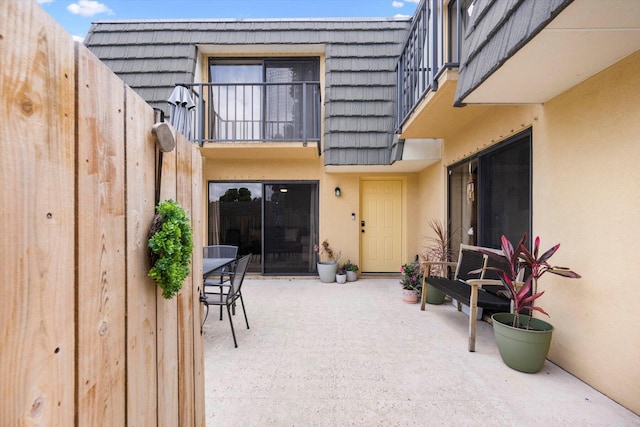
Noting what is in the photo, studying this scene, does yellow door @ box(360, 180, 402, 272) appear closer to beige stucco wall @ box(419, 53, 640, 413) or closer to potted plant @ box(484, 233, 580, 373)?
beige stucco wall @ box(419, 53, 640, 413)

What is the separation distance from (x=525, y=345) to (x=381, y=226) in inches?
149

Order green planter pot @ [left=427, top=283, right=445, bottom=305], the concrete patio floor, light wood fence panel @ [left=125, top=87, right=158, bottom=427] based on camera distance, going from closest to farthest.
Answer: light wood fence panel @ [left=125, top=87, right=158, bottom=427] < the concrete patio floor < green planter pot @ [left=427, top=283, right=445, bottom=305]

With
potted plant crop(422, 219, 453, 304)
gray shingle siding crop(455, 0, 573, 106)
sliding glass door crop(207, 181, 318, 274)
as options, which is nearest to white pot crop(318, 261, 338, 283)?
sliding glass door crop(207, 181, 318, 274)

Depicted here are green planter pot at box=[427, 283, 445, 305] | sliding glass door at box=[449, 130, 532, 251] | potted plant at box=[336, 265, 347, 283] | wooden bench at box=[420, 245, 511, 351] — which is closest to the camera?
wooden bench at box=[420, 245, 511, 351]

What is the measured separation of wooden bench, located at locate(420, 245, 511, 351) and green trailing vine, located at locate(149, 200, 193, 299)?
248 centimetres

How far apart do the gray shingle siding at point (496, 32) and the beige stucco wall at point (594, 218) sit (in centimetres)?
82

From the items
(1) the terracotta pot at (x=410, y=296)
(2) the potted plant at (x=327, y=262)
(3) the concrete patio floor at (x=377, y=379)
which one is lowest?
(3) the concrete patio floor at (x=377, y=379)

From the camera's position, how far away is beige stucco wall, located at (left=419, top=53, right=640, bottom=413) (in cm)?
180

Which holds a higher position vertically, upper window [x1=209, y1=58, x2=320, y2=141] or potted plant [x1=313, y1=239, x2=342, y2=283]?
upper window [x1=209, y1=58, x2=320, y2=141]

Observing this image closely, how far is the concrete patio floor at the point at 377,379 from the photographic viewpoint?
5.75 feet

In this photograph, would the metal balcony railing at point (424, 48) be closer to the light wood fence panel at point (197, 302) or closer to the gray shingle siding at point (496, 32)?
the gray shingle siding at point (496, 32)

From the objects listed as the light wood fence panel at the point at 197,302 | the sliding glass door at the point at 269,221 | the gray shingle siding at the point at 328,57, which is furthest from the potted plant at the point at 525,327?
the sliding glass door at the point at 269,221

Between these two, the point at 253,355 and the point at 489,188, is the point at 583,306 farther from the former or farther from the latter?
the point at 253,355

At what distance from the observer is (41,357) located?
55 cm
